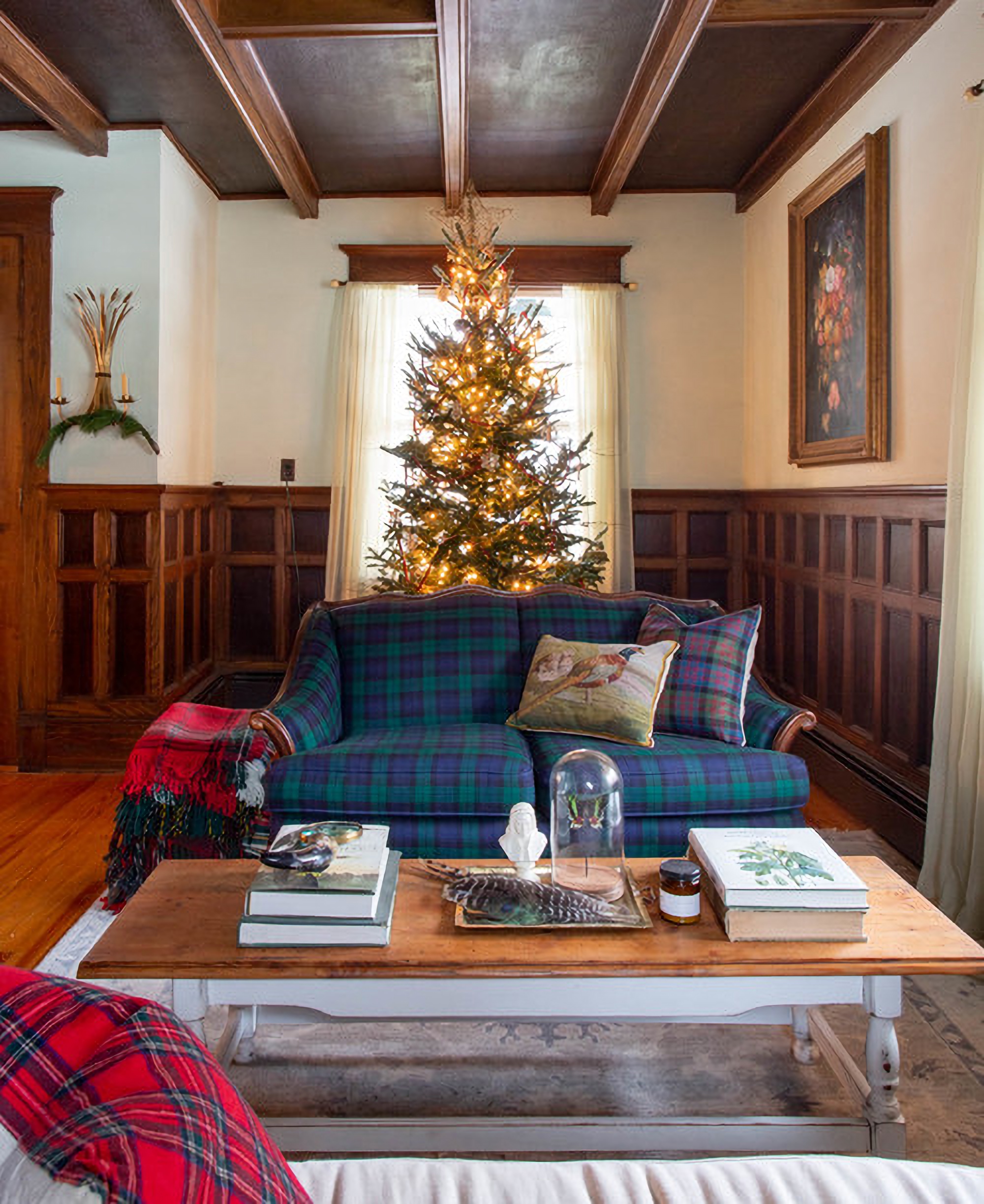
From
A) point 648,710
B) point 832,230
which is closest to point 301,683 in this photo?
point 648,710

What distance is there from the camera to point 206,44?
3596 mm

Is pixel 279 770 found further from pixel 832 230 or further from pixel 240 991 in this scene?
pixel 832 230

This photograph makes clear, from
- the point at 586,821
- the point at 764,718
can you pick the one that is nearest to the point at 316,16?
the point at 764,718

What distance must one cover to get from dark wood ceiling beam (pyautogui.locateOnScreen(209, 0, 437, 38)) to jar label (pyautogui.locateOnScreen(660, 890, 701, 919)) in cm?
309

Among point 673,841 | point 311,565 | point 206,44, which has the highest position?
point 206,44

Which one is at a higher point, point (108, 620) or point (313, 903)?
point (108, 620)

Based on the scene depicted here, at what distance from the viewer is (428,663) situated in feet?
11.3

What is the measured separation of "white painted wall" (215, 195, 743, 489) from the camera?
19.4ft

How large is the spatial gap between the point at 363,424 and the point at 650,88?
2456mm

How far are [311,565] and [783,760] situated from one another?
373cm

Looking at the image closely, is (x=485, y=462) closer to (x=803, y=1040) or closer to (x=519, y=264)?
(x=519, y=264)

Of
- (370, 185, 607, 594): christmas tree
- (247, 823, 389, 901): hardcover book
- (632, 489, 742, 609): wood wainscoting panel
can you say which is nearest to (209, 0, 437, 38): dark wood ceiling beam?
(370, 185, 607, 594): christmas tree

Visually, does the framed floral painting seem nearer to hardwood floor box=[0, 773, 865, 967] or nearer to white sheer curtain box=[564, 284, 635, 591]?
white sheer curtain box=[564, 284, 635, 591]

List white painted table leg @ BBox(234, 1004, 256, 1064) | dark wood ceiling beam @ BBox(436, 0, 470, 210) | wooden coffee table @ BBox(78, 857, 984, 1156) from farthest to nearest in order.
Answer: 1. dark wood ceiling beam @ BBox(436, 0, 470, 210)
2. white painted table leg @ BBox(234, 1004, 256, 1064)
3. wooden coffee table @ BBox(78, 857, 984, 1156)
